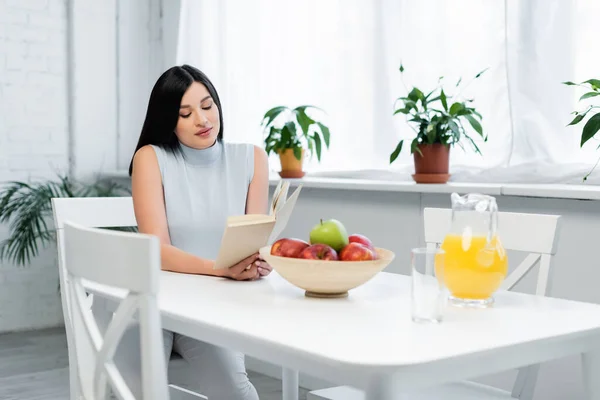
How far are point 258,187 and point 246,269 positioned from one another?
2.07 ft

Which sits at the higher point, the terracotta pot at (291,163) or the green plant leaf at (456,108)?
the green plant leaf at (456,108)

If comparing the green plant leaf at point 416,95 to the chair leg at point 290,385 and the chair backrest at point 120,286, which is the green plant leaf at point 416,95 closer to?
the chair leg at point 290,385

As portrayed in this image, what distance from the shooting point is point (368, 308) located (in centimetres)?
156

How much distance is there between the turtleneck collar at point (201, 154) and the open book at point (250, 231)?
1.85 feet

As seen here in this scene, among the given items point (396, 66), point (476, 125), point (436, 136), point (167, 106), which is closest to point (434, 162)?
point (436, 136)

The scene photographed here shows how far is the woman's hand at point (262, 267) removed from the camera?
188cm

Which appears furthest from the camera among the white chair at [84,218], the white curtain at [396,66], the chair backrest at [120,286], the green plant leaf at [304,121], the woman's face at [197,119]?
the green plant leaf at [304,121]

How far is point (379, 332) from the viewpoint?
135cm

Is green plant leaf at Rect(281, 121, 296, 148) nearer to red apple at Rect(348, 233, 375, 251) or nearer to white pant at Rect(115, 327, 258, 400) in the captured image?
white pant at Rect(115, 327, 258, 400)

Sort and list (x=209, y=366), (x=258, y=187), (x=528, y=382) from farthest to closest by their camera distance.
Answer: (x=258, y=187), (x=209, y=366), (x=528, y=382)

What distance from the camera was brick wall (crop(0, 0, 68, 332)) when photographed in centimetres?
435

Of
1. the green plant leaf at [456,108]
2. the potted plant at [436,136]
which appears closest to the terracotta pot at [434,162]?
the potted plant at [436,136]

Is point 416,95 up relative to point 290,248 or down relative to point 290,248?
up

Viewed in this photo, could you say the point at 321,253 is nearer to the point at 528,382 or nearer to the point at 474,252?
the point at 474,252
